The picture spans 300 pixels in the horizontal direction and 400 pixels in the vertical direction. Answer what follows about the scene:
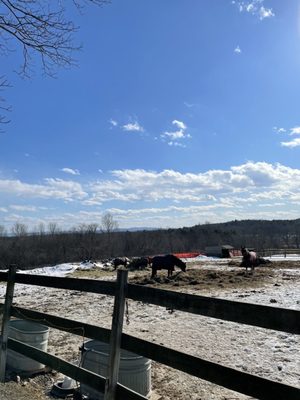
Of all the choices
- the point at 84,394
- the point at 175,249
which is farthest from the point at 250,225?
the point at 84,394

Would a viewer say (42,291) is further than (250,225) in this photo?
No

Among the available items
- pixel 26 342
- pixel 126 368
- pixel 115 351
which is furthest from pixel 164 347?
pixel 26 342

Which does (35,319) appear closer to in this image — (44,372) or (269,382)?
(44,372)

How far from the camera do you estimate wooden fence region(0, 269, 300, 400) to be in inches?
108

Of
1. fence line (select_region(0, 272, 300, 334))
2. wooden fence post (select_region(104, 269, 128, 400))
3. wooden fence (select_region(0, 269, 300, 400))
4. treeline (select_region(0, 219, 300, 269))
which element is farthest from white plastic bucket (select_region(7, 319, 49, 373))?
treeline (select_region(0, 219, 300, 269))

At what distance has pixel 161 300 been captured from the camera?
3621 millimetres

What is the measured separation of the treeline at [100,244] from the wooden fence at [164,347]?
69.4 metres

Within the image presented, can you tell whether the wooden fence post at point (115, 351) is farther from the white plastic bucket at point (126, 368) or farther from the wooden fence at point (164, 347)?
the white plastic bucket at point (126, 368)

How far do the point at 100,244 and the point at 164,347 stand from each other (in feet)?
303

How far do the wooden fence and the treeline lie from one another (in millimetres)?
69407

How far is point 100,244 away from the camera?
94.8m

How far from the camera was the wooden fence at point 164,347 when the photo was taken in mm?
2738

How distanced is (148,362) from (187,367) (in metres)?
1.81

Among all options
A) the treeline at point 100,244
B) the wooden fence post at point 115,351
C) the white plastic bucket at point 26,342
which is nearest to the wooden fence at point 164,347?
the wooden fence post at point 115,351
